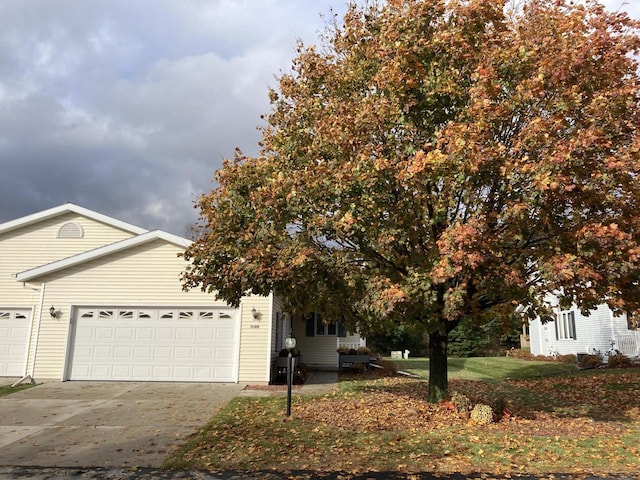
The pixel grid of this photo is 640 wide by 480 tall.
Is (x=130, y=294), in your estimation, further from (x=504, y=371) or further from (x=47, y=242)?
(x=504, y=371)

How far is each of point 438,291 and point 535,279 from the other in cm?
193

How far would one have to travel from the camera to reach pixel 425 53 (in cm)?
886

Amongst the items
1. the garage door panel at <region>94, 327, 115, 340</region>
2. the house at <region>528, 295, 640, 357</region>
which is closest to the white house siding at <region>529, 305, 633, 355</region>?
the house at <region>528, 295, 640, 357</region>

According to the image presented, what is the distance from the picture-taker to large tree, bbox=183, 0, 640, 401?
7.96 m

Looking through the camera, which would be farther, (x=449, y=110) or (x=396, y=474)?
(x=449, y=110)

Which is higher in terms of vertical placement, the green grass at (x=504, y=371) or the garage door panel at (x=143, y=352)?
the garage door panel at (x=143, y=352)

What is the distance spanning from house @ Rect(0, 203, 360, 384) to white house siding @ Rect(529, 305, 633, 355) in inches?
491

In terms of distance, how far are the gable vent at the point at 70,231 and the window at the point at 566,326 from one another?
75.4 ft

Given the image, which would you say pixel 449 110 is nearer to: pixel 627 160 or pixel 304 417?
pixel 627 160

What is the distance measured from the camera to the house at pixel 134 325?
15969 mm

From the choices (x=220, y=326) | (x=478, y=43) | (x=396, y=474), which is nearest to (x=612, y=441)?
(x=396, y=474)

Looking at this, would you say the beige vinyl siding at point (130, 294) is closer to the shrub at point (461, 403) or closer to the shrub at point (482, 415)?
the shrub at point (461, 403)

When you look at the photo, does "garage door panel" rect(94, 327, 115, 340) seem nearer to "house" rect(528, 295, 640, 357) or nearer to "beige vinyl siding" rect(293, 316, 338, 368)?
"beige vinyl siding" rect(293, 316, 338, 368)

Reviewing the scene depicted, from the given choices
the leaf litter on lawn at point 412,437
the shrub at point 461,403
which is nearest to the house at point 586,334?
the leaf litter on lawn at point 412,437
